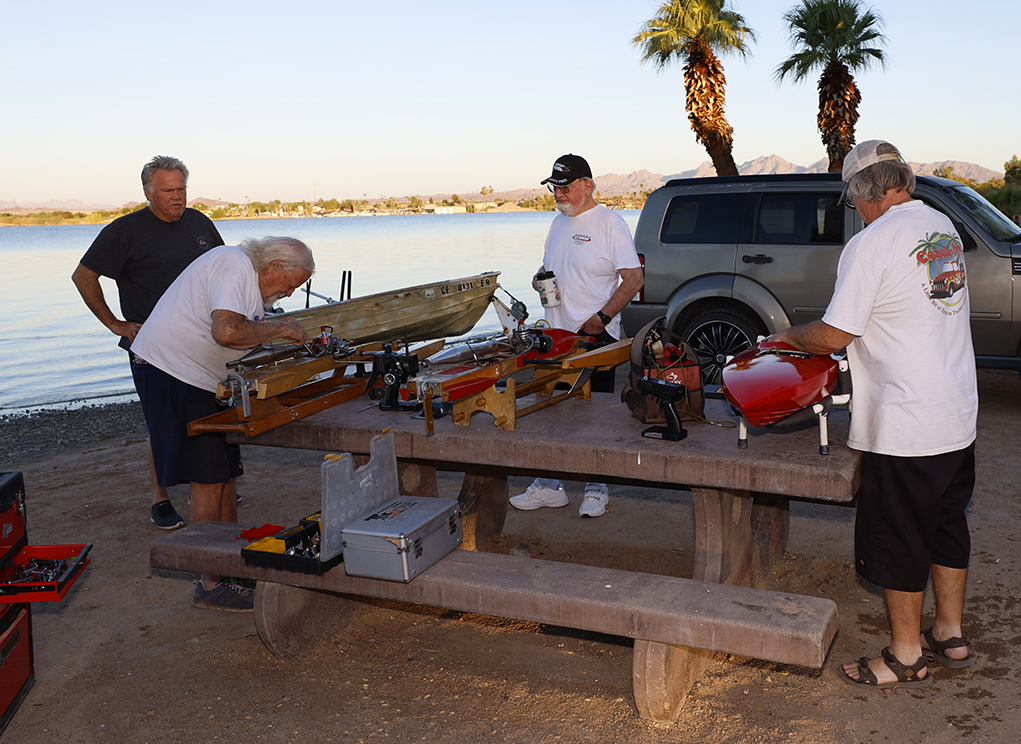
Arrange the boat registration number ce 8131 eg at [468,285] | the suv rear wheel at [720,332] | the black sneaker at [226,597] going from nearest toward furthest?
the black sneaker at [226,597]
the boat registration number ce 8131 eg at [468,285]
the suv rear wheel at [720,332]

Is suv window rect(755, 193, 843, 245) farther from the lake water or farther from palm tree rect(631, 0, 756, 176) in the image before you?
palm tree rect(631, 0, 756, 176)

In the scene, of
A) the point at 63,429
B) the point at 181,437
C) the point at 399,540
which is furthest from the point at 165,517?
the point at 63,429

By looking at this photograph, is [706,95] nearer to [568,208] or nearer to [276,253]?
[568,208]

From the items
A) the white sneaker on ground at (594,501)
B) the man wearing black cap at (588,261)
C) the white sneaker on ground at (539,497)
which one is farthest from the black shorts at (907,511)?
the white sneaker on ground at (539,497)

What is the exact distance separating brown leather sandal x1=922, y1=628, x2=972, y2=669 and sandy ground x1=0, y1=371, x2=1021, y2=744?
43 millimetres

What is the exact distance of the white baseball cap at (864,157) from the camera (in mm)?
3043

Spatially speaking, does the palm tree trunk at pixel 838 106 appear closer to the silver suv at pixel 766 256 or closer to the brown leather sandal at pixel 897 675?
the silver suv at pixel 766 256

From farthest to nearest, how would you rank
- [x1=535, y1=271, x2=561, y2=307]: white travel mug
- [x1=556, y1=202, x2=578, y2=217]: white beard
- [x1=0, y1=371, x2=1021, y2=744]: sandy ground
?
[x1=556, y1=202, x2=578, y2=217]: white beard → [x1=535, y1=271, x2=561, y2=307]: white travel mug → [x1=0, y1=371, x2=1021, y2=744]: sandy ground

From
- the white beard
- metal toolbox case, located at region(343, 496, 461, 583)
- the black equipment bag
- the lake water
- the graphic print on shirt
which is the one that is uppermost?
the white beard

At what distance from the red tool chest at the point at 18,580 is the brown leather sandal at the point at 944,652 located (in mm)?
3493

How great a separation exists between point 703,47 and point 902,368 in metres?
23.1

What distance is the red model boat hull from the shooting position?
→ 3146 mm

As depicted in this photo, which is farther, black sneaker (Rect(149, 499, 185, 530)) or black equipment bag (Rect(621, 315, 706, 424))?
black sneaker (Rect(149, 499, 185, 530))

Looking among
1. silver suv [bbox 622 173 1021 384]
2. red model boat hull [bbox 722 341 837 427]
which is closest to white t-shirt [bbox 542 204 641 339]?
red model boat hull [bbox 722 341 837 427]
